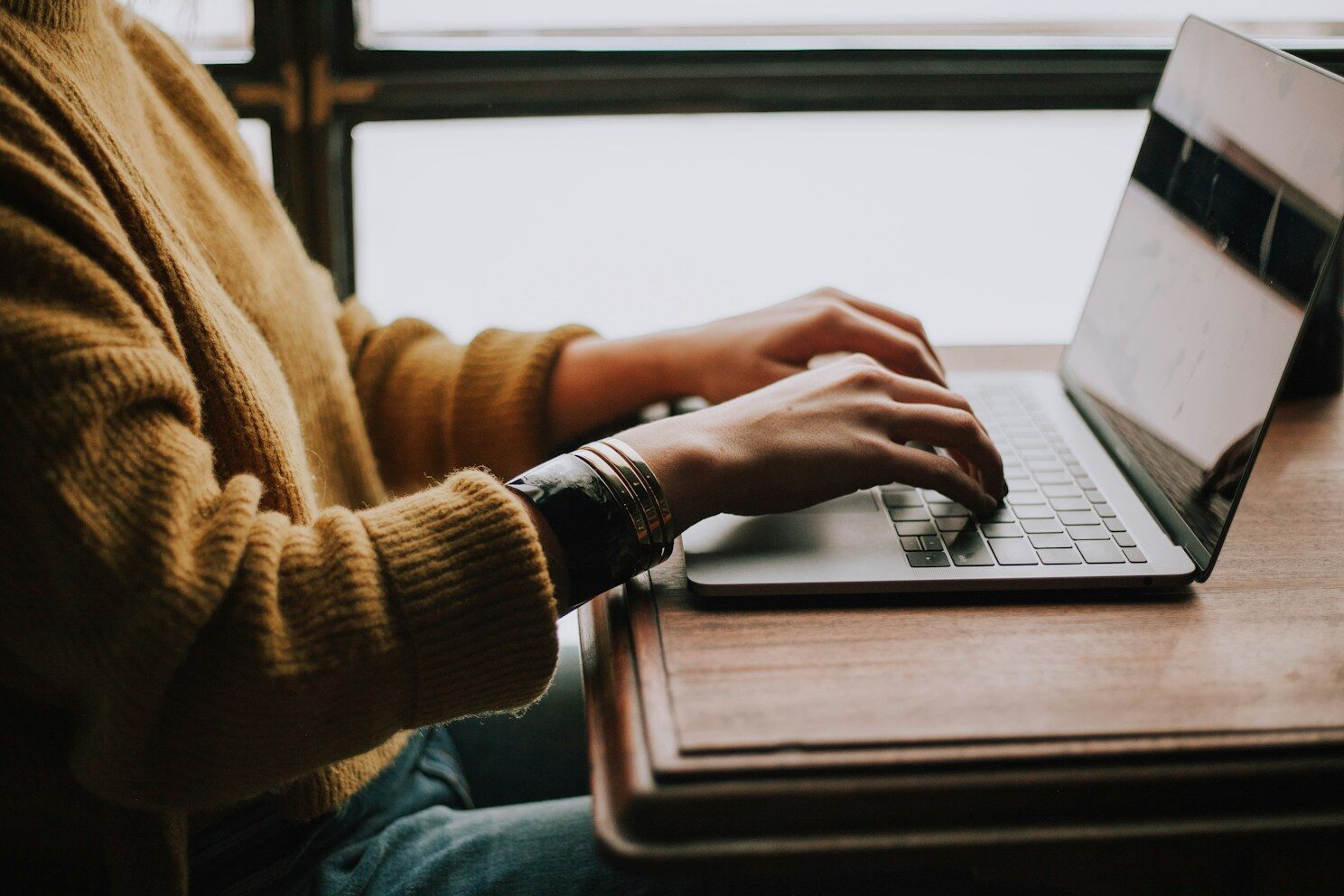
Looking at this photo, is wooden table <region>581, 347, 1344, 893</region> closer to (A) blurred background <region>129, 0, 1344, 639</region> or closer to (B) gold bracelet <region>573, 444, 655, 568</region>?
(B) gold bracelet <region>573, 444, 655, 568</region>

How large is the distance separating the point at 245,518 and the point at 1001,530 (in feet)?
1.53

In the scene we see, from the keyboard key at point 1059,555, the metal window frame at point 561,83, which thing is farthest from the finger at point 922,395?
the metal window frame at point 561,83

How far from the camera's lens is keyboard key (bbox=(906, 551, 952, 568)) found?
0.63 meters

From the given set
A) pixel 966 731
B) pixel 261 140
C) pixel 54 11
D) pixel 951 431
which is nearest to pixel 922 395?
pixel 951 431

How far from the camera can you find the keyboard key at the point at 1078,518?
2.25 ft

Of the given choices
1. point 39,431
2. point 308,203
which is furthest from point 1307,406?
point 308,203

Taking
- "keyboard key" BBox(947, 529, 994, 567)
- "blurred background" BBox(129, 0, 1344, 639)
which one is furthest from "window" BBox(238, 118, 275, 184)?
"keyboard key" BBox(947, 529, 994, 567)

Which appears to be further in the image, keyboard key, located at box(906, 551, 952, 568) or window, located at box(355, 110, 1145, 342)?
window, located at box(355, 110, 1145, 342)

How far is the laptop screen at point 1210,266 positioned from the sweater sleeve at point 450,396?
48 cm

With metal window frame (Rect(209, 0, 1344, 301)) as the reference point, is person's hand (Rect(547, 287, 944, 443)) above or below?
below

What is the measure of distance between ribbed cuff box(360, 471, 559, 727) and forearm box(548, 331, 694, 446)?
32 centimetres

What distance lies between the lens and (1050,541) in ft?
2.16

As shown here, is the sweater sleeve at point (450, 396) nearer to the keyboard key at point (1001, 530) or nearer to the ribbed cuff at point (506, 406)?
the ribbed cuff at point (506, 406)

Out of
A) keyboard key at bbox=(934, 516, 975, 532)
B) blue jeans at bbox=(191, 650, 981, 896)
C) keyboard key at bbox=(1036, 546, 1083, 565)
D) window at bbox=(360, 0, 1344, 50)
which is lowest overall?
blue jeans at bbox=(191, 650, 981, 896)
